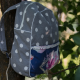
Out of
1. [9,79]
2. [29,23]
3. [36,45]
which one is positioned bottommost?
[9,79]

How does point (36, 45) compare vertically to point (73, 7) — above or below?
below

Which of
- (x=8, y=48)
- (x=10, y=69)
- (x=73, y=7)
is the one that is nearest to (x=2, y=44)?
(x=8, y=48)

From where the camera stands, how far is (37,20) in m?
0.70

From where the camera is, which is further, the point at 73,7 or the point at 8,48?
the point at 73,7

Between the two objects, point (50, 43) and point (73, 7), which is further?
point (73, 7)

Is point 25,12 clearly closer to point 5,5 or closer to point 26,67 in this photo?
point 5,5

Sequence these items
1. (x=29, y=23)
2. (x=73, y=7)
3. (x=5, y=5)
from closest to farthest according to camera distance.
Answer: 1. (x=29, y=23)
2. (x=5, y=5)
3. (x=73, y=7)

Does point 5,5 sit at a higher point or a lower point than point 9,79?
higher

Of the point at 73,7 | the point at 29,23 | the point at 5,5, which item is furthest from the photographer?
the point at 73,7

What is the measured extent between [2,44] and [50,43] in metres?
0.31

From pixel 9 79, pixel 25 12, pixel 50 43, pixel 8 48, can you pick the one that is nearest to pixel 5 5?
pixel 25 12

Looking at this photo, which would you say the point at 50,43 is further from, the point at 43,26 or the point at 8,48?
the point at 8,48

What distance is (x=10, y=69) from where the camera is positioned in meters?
0.82

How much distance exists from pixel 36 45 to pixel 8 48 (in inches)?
8.9
